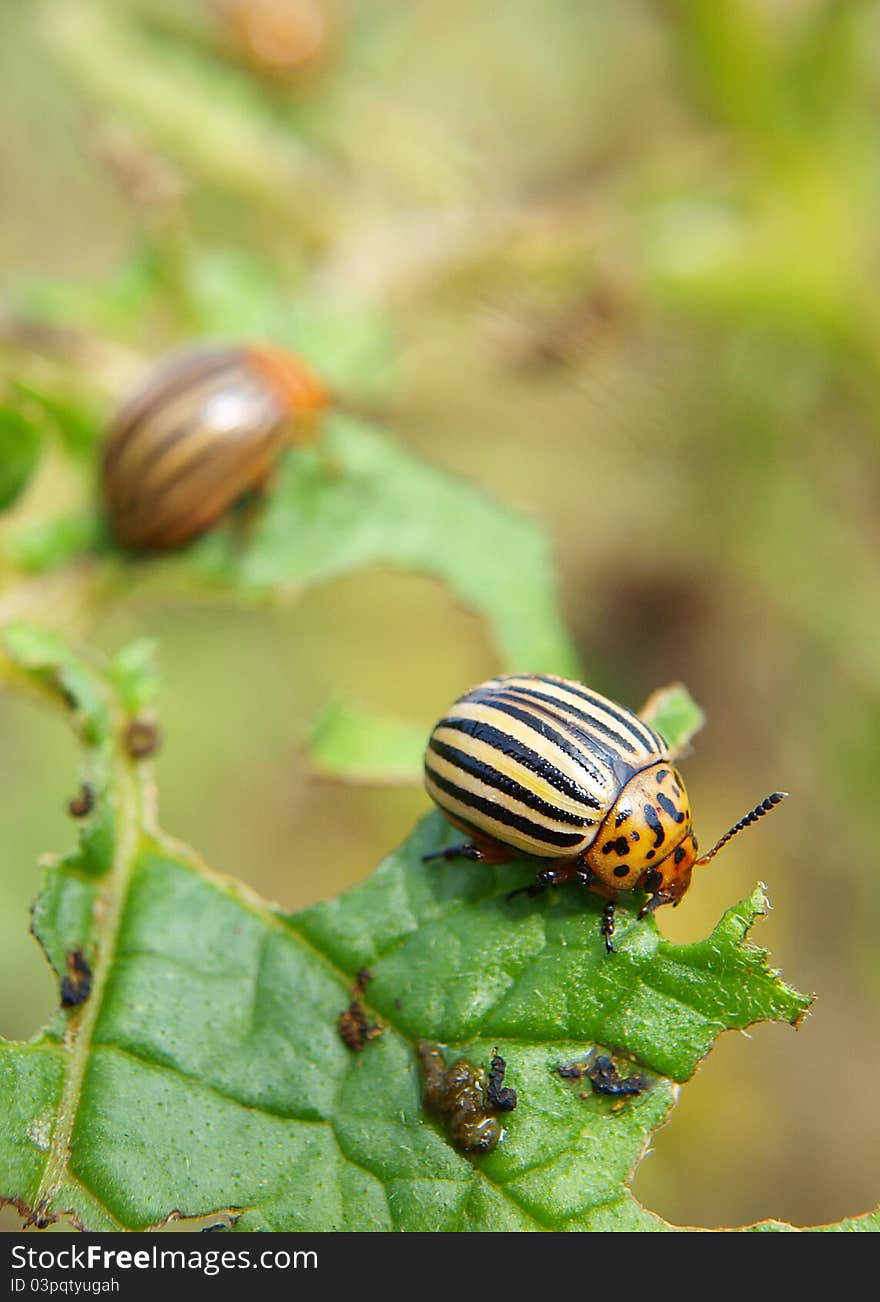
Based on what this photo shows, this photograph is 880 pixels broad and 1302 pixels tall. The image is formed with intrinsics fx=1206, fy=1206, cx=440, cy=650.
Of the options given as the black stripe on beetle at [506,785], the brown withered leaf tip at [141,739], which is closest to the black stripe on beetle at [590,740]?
the black stripe on beetle at [506,785]

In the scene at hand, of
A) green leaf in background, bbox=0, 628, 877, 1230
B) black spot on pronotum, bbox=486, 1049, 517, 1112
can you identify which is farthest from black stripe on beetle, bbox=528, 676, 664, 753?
black spot on pronotum, bbox=486, 1049, 517, 1112

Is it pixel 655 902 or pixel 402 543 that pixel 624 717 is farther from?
pixel 402 543

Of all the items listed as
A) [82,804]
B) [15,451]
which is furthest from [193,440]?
[82,804]

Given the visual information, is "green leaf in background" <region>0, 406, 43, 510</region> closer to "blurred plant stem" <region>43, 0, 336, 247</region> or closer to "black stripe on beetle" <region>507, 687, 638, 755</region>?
"black stripe on beetle" <region>507, 687, 638, 755</region>

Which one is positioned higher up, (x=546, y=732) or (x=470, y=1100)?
(x=546, y=732)

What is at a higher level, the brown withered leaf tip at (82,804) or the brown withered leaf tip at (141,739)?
the brown withered leaf tip at (141,739)

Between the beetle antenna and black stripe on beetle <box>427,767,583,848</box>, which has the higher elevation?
the beetle antenna

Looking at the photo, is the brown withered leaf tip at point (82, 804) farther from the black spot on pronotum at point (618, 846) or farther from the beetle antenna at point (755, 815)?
the beetle antenna at point (755, 815)
